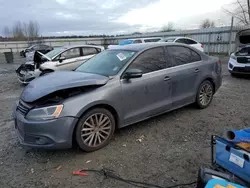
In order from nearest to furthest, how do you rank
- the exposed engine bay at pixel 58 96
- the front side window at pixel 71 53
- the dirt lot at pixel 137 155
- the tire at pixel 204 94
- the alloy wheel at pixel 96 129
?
the dirt lot at pixel 137 155
the exposed engine bay at pixel 58 96
the alloy wheel at pixel 96 129
the tire at pixel 204 94
the front side window at pixel 71 53

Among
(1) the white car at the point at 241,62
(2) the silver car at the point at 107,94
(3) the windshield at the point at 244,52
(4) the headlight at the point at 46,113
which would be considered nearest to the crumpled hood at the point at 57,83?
(2) the silver car at the point at 107,94

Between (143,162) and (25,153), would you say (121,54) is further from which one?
(25,153)

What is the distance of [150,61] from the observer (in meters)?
4.05

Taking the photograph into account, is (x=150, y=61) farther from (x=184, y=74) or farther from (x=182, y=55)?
(x=182, y=55)

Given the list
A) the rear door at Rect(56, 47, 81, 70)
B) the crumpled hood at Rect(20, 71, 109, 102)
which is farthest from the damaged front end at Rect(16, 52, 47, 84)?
the crumpled hood at Rect(20, 71, 109, 102)

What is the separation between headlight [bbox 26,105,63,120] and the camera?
2924 mm

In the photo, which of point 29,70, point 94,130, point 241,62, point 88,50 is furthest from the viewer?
point 88,50

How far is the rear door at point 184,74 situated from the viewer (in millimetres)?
4297

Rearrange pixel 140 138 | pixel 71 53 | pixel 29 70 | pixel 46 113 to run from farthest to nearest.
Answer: pixel 71 53
pixel 29 70
pixel 140 138
pixel 46 113

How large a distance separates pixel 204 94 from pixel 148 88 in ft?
5.88

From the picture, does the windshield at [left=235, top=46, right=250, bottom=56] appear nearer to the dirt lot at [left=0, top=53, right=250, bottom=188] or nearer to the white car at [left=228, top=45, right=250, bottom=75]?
the white car at [left=228, top=45, right=250, bottom=75]


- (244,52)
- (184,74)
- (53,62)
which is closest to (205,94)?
(184,74)

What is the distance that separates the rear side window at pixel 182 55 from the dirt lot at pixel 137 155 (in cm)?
116

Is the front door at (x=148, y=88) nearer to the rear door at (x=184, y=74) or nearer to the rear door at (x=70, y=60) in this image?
the rear door at (x=184, y=74)
